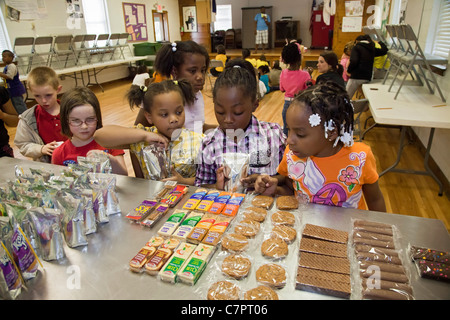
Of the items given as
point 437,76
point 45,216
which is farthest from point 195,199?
point 437,76

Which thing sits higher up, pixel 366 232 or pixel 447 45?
pixel 447 45

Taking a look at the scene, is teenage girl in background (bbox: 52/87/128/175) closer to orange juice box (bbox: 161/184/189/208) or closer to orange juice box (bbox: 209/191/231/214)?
orange juice box (bbox: 161/184/189/208)

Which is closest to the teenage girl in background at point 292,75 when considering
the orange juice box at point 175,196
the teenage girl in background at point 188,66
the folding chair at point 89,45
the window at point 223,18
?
the teenage girl in background at point 188,66

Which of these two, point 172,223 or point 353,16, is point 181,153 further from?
point 353,16

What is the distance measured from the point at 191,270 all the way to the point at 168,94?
0.89m

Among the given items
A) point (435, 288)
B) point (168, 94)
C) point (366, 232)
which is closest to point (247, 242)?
point (366, 232)

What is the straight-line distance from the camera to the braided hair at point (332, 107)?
3.58ft

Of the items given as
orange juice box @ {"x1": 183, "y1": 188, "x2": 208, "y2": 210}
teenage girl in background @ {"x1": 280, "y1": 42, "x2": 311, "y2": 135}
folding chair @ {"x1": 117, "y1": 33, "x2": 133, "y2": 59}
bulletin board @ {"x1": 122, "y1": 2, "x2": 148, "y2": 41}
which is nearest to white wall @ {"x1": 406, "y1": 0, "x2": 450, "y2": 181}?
teenage girl in background @ {"x1": 280, "y1": 42, "x2": 311, "y2": 135}

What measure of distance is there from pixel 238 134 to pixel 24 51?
7762 mm

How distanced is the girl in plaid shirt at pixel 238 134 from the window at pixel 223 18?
47.2 feet

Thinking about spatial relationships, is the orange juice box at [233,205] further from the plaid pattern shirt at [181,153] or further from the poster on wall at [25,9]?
the poster on wall at [25,9]

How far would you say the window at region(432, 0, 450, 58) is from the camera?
354 centimetres

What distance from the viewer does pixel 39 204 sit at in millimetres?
873

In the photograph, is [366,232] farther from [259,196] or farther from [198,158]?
[198,158]
